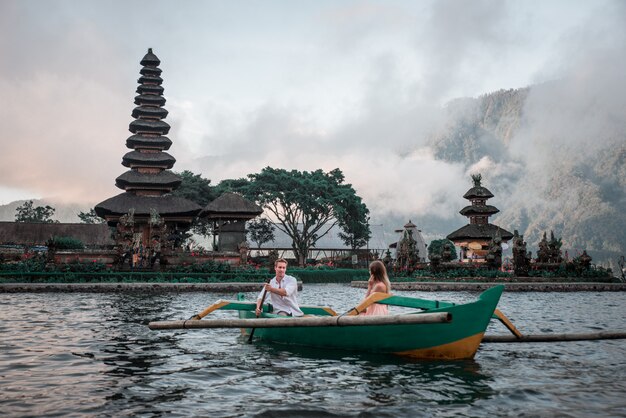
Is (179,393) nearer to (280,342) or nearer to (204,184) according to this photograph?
(280,342)

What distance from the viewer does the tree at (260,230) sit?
69.9m

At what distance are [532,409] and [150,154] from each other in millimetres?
49499

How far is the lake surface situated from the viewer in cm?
742

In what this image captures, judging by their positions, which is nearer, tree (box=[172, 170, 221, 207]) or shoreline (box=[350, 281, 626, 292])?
shoreline (box=[350, 281, 626, 292])

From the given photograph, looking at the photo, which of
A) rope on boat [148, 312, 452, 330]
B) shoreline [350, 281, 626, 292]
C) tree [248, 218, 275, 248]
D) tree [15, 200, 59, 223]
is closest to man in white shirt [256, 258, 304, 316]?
rope on boat [148, 312, 452, 330]

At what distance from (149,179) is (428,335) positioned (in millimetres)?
43662

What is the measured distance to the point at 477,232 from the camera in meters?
56.4

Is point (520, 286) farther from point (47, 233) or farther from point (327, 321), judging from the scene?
point (47, 233)

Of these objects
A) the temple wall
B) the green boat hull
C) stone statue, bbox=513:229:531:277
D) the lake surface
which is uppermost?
the temple wall

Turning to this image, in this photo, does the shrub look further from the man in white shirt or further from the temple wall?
the man in white shirt

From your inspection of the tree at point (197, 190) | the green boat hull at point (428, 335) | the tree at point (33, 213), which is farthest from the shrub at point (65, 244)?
the tree at point (33, 213)

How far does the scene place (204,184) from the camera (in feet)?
225

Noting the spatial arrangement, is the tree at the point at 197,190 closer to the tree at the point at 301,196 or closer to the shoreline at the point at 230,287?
the tree at the point at 301,196

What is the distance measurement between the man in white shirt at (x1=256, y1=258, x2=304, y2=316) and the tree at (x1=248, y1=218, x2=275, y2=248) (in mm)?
56820
